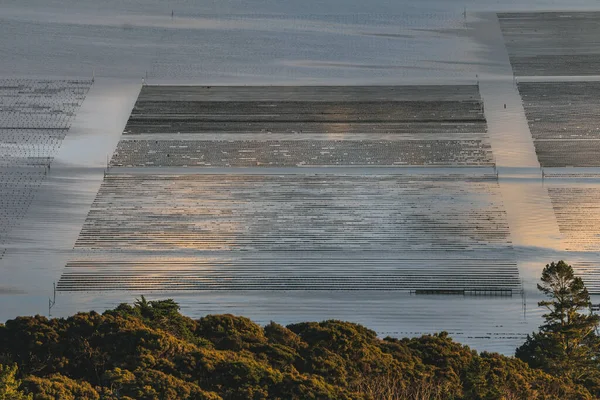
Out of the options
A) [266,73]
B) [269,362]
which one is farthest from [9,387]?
[266,73]

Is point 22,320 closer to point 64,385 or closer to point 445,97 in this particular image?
point 64,385

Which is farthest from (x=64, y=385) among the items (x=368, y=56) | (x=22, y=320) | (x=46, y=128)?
(x=368, y=56)

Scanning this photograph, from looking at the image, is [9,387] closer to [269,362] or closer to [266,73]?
[269,362]

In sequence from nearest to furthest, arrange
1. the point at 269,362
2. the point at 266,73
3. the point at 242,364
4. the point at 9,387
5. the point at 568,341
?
the point at 9,387
the point at 242,364
the point at 269,362
the point at 568,341
the point at 266,73

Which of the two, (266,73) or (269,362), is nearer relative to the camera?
(269,362)

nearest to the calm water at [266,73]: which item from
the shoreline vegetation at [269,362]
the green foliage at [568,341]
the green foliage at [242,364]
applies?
the green foliage at [568,341]

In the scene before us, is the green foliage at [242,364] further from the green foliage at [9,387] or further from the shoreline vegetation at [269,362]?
the green foliage at [9,387]
